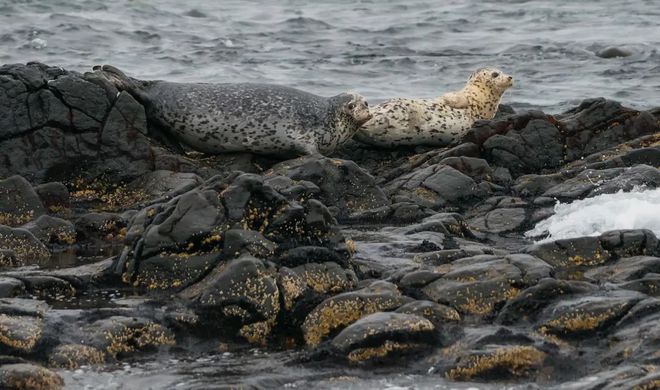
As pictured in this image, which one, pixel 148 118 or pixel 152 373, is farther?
pixel 148 118

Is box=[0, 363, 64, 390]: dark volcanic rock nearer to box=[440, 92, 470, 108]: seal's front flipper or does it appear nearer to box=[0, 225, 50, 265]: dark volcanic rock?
box=[0, 225, 50, 265]: dark volcanic rock

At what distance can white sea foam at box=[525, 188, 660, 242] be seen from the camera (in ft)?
31.4

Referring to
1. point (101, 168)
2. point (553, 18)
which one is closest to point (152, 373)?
point (101, 168)

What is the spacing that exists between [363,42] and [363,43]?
0.16m

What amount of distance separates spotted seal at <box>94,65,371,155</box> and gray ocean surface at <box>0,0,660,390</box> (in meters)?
6.19

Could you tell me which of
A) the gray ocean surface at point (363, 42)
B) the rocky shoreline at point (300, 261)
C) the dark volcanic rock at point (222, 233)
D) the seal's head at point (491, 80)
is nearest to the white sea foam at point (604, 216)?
the rocky shoreline at point (300, 261)

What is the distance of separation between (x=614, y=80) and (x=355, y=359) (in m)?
14.9

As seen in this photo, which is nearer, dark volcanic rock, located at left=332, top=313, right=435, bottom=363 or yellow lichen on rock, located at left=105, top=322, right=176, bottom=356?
dark volcanic rock, located at left=332, top=313, right=435, bottom=363

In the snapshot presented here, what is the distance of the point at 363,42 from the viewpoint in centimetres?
2619

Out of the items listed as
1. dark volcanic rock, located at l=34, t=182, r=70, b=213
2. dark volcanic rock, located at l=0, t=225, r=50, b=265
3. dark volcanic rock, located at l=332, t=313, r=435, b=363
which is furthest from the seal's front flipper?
dark volcanic rock, located at l=332, t=313, r=435, b=363

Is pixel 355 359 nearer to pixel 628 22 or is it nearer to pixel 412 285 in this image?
pixel 412 285

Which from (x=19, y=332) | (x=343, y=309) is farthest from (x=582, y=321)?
(x=19, y=332)

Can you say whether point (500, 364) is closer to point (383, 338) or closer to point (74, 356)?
point (383, 338)

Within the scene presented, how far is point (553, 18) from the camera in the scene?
29.5 metres
